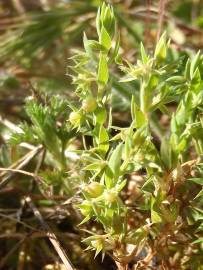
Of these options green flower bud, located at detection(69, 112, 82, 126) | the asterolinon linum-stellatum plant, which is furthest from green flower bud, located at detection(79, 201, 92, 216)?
green flower bud, located at detection(69, 112, 82, 126)

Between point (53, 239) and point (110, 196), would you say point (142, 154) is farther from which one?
point (53, 239)

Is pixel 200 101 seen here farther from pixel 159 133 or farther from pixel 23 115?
pixel 23 115

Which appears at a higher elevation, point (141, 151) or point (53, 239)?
point (141, 151)

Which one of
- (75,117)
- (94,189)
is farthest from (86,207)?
(75,117)

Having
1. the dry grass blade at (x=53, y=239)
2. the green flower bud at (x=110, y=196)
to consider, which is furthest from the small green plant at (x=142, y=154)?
the dry grass blade at (x=53, y=239)

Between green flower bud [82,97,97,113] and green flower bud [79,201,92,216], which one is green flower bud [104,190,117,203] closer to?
green flower bud [79,201,92,216]

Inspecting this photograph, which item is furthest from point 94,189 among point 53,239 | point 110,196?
point 53,239

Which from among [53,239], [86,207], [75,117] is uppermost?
[75,117]

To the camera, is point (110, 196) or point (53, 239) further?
point (53, 239)
